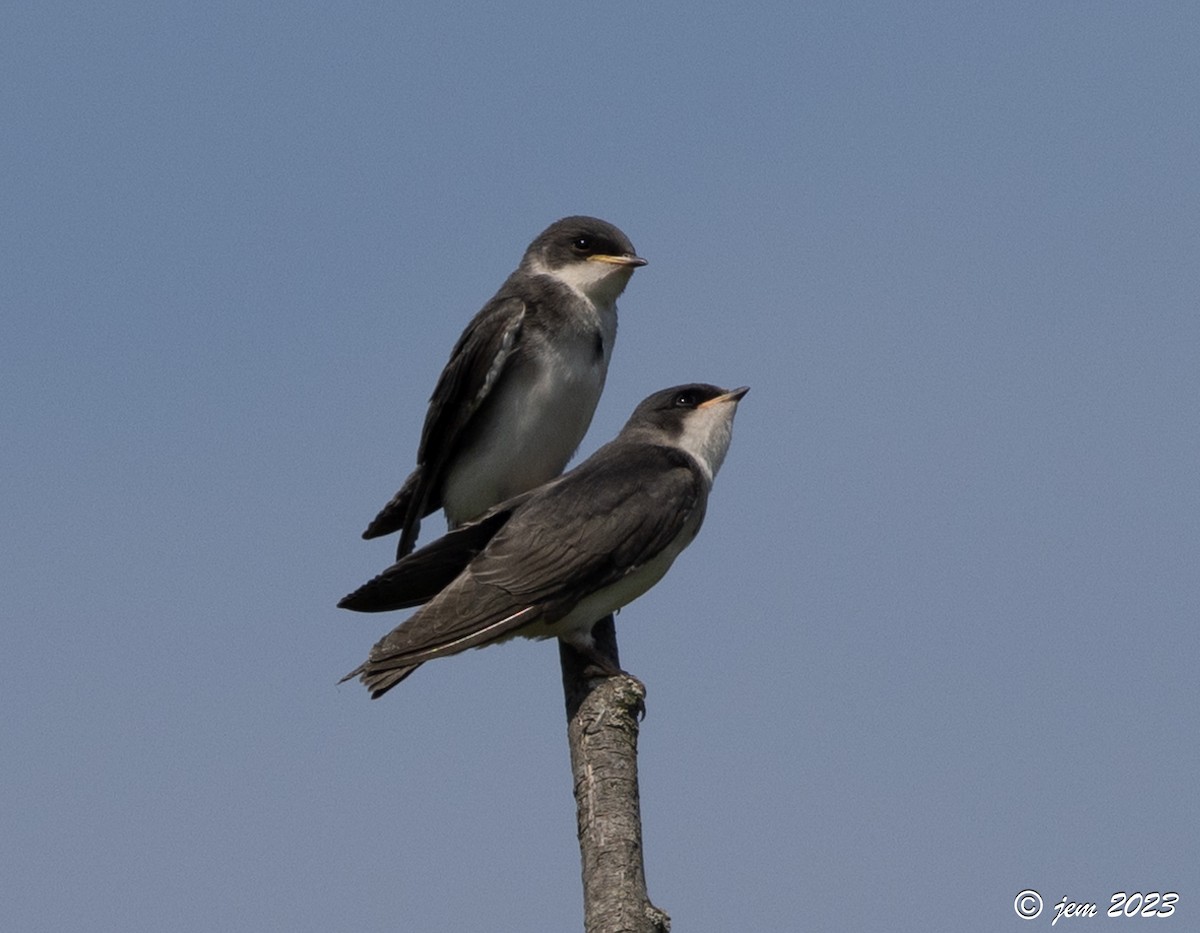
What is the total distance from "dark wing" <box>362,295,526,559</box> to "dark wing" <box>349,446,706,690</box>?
126 cm

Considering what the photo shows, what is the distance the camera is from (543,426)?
1227 centimetres

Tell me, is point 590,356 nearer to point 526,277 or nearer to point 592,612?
point 526,277

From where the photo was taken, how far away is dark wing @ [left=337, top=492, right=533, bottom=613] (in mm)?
10992

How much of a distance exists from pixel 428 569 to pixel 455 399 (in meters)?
1.62

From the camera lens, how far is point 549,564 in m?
10.6

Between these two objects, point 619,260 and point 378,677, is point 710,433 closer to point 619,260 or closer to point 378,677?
point 619,260

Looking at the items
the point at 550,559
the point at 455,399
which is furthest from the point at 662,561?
the point at 455,399

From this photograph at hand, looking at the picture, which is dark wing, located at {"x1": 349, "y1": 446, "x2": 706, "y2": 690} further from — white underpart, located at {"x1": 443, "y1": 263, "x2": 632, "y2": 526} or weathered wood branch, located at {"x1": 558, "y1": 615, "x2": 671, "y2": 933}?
white underpart, located at {"x1": 443, "y1": 263, "x2": 632, "y2": 526}

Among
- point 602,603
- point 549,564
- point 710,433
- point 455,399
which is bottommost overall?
point 602,603

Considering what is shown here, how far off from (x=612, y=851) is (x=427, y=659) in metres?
2.43

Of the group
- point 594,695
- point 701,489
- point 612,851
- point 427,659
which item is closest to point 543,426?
point 701,489

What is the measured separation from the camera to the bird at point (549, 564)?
10.4 metres

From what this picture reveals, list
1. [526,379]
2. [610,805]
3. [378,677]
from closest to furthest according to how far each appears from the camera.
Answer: [610,805] → [378,677] → [526,379]

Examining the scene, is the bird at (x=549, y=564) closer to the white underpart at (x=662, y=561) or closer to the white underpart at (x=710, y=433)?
the white underpart at (x=662, y=561)
